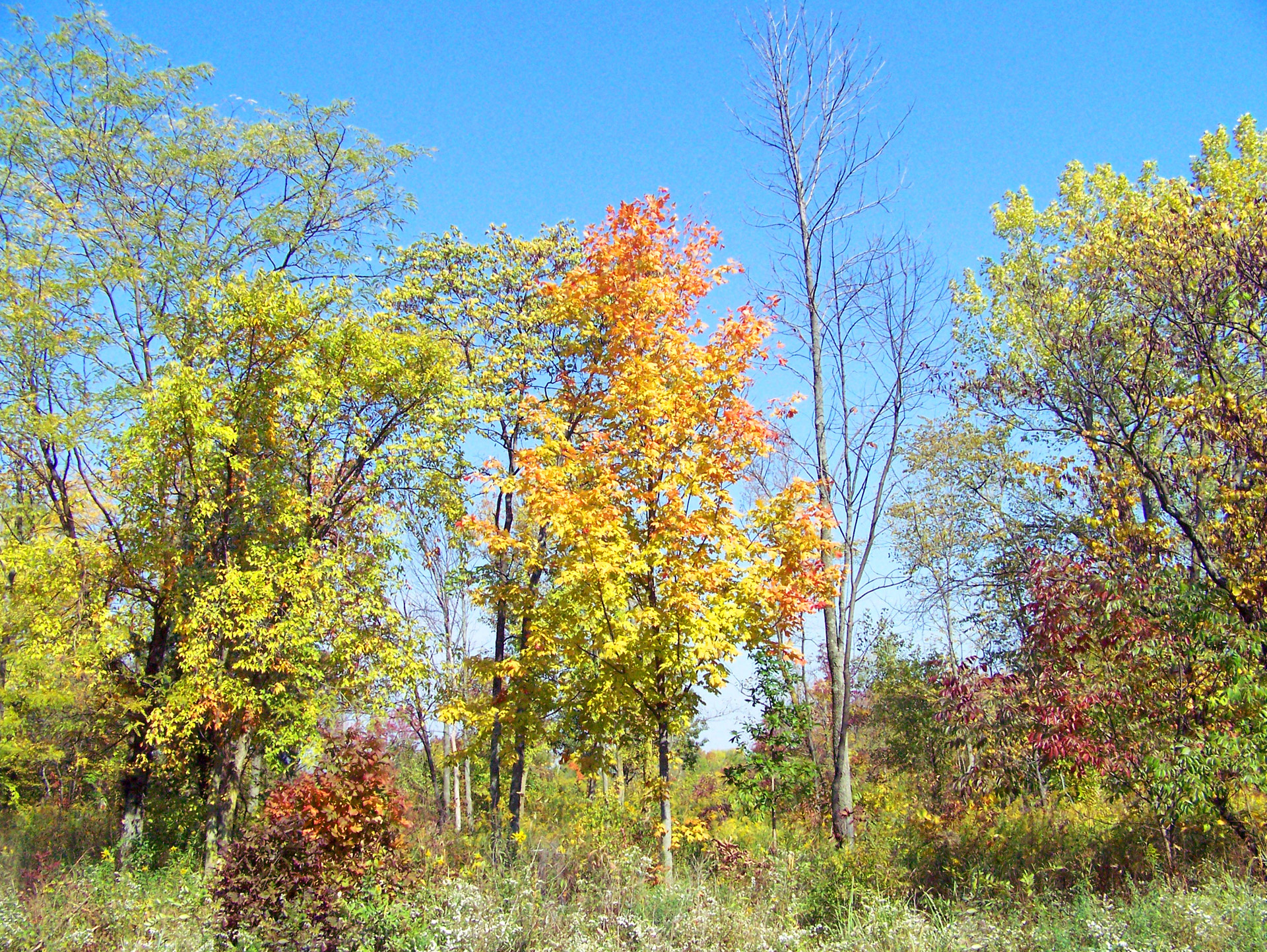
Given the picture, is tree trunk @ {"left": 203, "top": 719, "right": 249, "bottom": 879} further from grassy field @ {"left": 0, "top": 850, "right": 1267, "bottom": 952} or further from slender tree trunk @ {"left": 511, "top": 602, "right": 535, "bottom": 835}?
slender tree trunk @ {"left": 511, "top": 602, "right": 535, "bottom": 835}

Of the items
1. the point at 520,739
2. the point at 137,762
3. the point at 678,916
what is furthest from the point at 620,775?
the point at 678,916

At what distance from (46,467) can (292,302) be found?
188 inches

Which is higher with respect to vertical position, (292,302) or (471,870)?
(292,302)

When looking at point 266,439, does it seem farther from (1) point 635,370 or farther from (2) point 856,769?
(2) point 856,769

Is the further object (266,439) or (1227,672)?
(266,439)

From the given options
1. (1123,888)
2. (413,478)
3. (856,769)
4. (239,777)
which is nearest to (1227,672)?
(1123,888)

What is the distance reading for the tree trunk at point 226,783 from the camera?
11.7 metres

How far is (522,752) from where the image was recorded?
526 inches

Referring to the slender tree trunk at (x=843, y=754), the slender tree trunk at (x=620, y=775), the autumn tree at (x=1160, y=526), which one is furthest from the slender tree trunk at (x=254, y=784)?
the autumn tree at (x=1160, y=526)

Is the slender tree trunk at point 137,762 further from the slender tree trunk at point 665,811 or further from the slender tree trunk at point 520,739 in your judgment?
the slender tree trunk at point 665,811

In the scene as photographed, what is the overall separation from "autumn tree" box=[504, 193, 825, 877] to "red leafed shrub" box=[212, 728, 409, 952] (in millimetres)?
2760

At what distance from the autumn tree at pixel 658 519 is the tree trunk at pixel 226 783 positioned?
5.88 m

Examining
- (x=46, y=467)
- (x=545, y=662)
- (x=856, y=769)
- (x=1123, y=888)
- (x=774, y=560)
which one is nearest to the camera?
(x=1123, y=888)

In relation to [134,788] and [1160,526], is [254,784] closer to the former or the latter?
[134,788]
